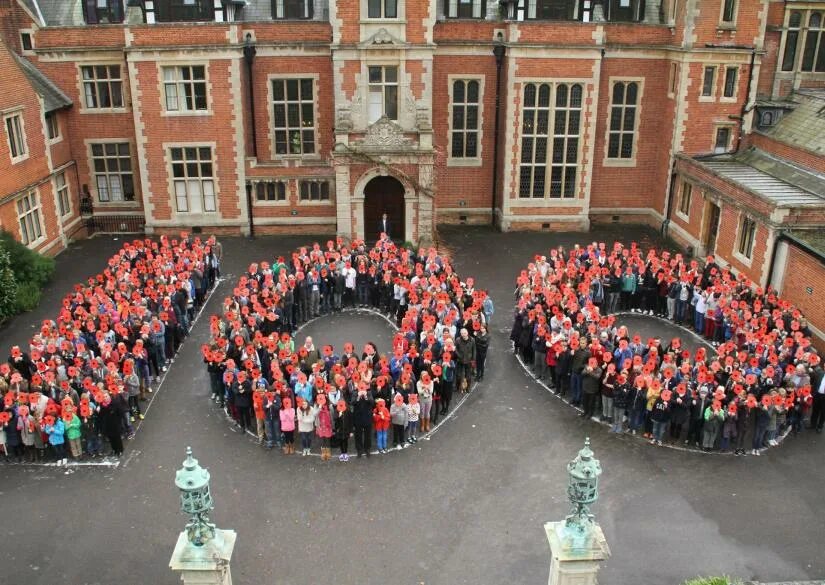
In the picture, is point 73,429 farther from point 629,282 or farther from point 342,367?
point 629,282

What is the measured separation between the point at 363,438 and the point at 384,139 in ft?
43.5

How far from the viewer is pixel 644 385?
15.5 metres

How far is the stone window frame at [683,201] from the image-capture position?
27500 mm

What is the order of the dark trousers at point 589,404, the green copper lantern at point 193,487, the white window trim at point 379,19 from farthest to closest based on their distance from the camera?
the white window trim at point 379,19
the dark trousers at point 589,404
the green copper lantern at point 193,487

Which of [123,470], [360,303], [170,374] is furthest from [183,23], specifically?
[123,470]

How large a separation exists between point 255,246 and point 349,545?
56.1ft

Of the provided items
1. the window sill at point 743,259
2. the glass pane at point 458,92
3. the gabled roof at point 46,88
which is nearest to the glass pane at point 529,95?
the glass pane at point 458,92

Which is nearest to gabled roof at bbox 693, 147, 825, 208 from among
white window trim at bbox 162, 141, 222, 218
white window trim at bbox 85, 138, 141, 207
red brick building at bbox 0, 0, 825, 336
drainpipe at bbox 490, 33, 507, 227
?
red brick building at bbox 0, 0, 825, 336

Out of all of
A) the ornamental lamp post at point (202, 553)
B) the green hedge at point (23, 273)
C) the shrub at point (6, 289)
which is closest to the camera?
the ornamental lamp post at point (202, 553)

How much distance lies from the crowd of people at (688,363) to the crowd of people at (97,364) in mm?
8862

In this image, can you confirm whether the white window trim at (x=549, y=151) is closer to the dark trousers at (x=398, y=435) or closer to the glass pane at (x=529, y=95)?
the glass pane at (x=529, y=95)

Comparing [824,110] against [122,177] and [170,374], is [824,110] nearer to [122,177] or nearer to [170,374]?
[170,374]

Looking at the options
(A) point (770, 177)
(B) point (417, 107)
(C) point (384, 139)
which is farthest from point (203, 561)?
(A) point (770, 177)

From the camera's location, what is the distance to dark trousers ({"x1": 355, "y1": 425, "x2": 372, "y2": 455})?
1513 centimetres
